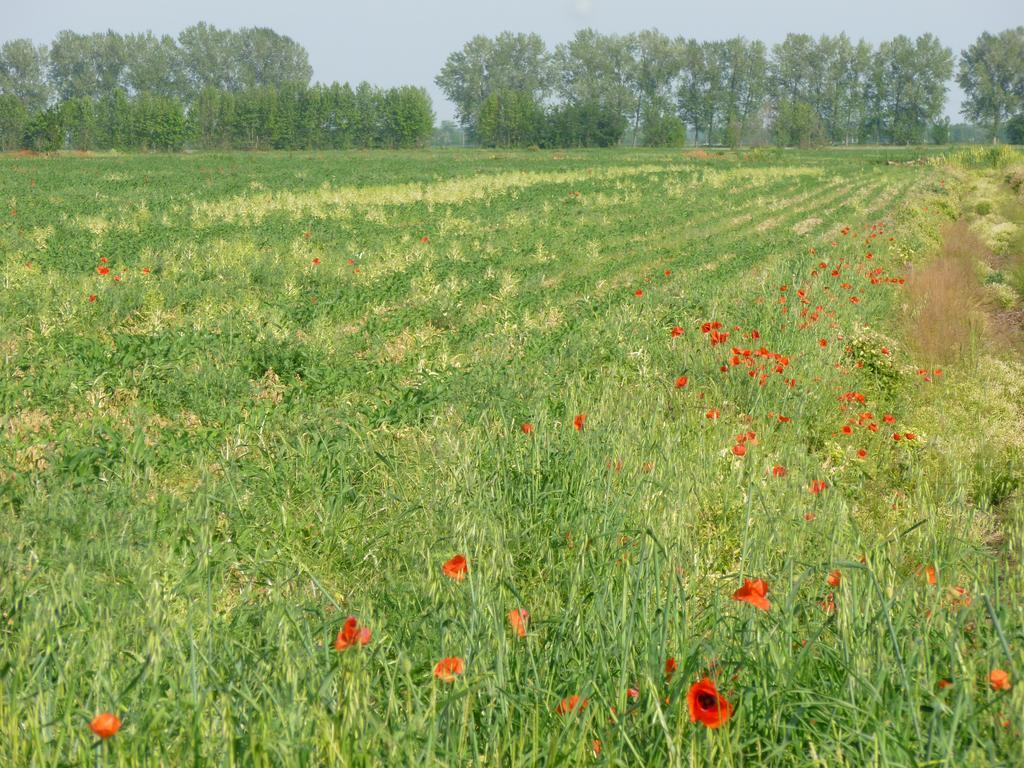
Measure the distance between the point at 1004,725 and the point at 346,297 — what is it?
8195mm

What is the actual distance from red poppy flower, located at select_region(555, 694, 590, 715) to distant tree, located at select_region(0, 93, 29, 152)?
85.1 meters

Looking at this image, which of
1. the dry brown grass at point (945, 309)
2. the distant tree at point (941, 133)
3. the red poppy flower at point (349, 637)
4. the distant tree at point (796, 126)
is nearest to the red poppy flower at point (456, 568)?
the red poppy flower at point (349, 637)

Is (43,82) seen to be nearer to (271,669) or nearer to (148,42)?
(148,42)

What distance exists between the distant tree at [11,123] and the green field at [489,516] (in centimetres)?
7484

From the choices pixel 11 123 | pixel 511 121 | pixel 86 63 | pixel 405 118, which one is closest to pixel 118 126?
pixel 11 123

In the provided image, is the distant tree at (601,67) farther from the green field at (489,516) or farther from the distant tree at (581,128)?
the green field at (489,516)

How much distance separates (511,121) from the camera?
9900cm

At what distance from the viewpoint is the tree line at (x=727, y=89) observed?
99.6 m

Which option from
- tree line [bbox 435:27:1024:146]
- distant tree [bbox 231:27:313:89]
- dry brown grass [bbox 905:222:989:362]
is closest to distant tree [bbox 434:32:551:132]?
tree line [bbox 435:27:1024:146]

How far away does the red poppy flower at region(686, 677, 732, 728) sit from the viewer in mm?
1678

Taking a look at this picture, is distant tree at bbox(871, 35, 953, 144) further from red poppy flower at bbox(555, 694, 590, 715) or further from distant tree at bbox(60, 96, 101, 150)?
red poppy flower at bbox(555, 694, 590, 715)

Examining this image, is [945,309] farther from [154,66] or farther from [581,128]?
[154,66]

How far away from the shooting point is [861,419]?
5441 mm

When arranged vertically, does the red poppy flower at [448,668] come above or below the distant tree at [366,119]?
below
